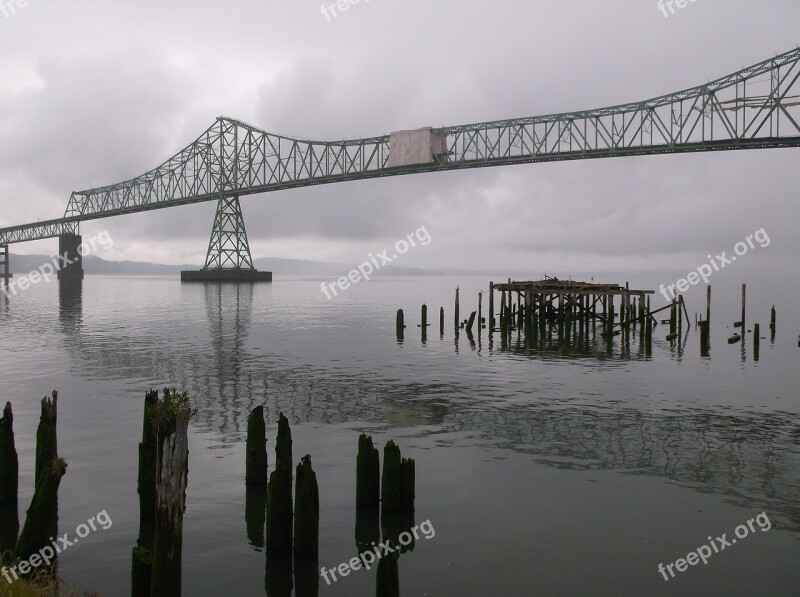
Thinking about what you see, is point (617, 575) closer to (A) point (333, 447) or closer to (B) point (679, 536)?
(B) point (679, 536)

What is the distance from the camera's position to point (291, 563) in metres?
9.12

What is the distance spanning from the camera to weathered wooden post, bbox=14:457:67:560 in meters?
8.81

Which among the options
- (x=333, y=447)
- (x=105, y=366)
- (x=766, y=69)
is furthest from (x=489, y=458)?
(x=766, y=69)

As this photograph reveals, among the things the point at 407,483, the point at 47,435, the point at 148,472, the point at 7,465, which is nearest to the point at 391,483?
the point at 407,483

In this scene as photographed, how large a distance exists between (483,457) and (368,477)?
4.04m

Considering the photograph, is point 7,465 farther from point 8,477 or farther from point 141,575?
point 141,575

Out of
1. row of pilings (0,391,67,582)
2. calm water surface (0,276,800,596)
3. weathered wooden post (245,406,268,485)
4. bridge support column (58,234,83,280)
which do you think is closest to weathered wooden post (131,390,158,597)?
calm water surface (0,276,800,596)

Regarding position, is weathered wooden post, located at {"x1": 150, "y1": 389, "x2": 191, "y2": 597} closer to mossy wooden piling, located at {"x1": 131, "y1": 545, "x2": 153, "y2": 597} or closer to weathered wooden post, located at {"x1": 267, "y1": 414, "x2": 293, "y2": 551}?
mossy wooden piling, located at {"x1": 131, "y1": 545, "x2": 153, "y2": 597}

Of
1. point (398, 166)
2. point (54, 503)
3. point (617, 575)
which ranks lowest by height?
point (617, 575)

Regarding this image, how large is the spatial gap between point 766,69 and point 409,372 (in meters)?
60.0

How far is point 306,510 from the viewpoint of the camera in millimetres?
9000

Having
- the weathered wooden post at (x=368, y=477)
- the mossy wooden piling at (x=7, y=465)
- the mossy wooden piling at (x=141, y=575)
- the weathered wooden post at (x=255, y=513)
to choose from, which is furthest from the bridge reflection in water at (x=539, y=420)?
the mossy wooden piling at (x=141, y=575)

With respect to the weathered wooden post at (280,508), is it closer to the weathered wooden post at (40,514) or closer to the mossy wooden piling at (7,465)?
the weathered wooden post at (40,514)

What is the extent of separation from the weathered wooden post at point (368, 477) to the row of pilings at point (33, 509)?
423 centimetres
